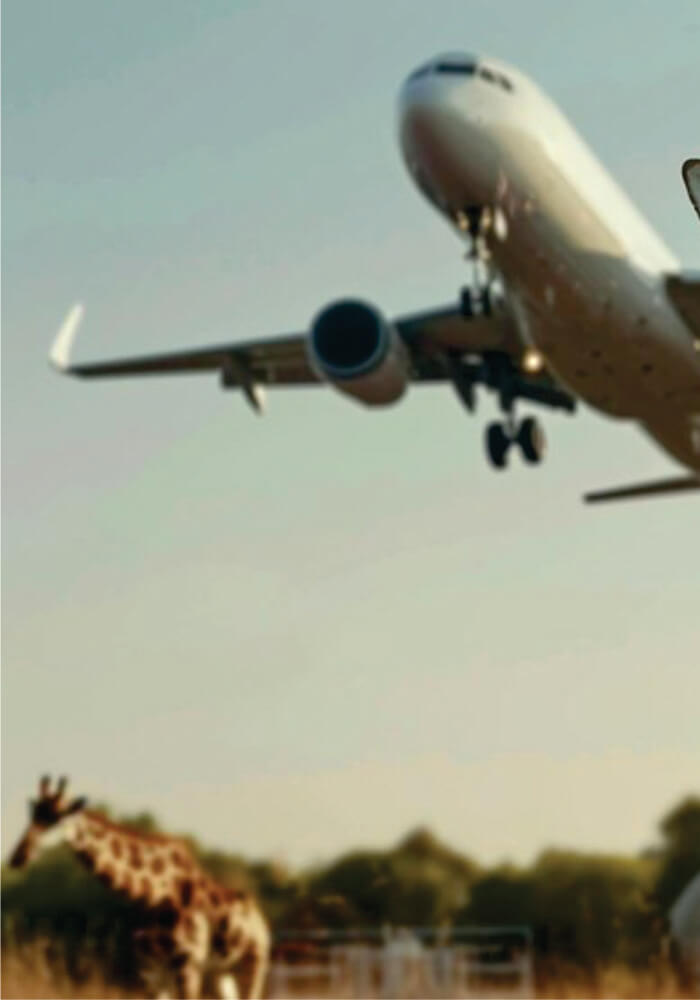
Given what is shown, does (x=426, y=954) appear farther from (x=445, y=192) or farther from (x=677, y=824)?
(x=445, y=192)

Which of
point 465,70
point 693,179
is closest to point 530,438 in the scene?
point 465,70

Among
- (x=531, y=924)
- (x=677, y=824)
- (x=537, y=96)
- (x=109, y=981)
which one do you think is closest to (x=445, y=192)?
(x=537, y=96)

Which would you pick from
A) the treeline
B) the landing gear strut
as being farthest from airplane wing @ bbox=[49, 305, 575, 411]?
the treeline

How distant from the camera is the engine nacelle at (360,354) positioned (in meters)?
27.3

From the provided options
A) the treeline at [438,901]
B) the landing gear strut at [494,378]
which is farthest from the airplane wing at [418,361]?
the treeline at [438,901]

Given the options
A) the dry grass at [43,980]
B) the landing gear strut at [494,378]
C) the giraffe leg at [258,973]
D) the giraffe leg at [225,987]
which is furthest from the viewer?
the landing gear strut at [494,378]

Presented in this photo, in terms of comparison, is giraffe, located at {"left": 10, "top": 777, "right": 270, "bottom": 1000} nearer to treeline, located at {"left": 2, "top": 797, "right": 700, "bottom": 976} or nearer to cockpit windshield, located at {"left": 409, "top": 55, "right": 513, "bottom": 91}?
treeline, located at {"left": 2, "top": 797, "right": 700, "bottom": 976}

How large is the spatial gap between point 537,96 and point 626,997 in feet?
52.8

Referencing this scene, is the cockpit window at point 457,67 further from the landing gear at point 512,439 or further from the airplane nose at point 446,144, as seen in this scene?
the landing gear at point 512,439

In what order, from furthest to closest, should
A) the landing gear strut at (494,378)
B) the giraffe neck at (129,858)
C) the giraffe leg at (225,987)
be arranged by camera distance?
1. the landing gear strut at (494,378)
2. the giraffe neck at (129,858)
3. the giraffe leg at (225,987)

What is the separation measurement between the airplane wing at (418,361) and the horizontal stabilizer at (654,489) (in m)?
2.24

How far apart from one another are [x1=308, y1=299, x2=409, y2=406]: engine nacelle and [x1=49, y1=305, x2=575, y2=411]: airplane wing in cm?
57

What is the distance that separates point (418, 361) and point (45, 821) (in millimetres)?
15955

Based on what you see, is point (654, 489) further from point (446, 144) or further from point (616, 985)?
point (616, 985)
